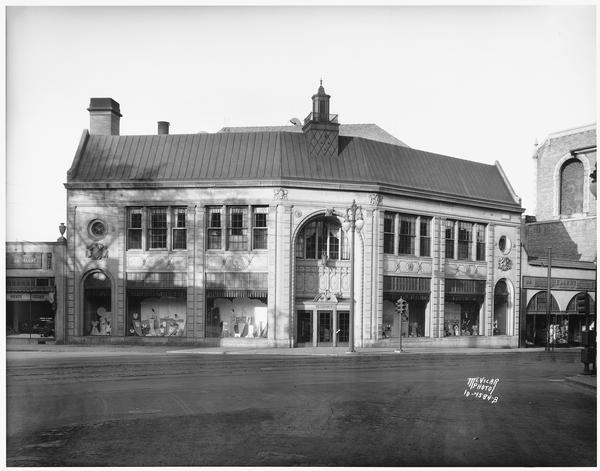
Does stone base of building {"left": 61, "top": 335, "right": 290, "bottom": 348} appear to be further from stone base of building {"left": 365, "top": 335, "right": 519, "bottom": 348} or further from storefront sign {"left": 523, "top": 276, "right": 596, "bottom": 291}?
storefront sign {"left": 523, "top": 276, "right": 596, "bottom": 291}

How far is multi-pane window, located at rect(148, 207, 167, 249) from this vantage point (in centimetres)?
2981

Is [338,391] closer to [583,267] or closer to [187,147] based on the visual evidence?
[583,267]

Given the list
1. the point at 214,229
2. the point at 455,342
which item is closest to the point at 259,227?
the point at 214,229

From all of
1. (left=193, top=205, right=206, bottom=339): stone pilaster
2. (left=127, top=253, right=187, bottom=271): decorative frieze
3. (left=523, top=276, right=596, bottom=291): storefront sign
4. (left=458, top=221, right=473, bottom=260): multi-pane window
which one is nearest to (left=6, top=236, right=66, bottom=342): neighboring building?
(left=127, top=253, right=187, bottom=271): decorative frieze

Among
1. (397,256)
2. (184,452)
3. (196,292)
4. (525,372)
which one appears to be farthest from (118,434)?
(397,256)

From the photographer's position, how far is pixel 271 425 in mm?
12570

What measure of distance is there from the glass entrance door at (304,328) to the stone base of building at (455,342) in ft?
9.39

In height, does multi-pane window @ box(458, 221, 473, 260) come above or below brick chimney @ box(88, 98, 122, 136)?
below

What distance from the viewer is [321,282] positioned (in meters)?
30.7

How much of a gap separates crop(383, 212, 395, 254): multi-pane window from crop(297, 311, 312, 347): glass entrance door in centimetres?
526

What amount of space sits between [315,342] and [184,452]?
19381 mm

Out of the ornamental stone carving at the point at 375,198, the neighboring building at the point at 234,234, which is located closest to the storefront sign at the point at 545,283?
the neighboring building at the point at 234,234

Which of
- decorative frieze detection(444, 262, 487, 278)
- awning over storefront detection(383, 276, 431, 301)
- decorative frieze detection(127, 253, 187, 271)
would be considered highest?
decorative frieze detection(127, 253, 187, 271)

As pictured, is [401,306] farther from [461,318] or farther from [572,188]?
[572,188]
